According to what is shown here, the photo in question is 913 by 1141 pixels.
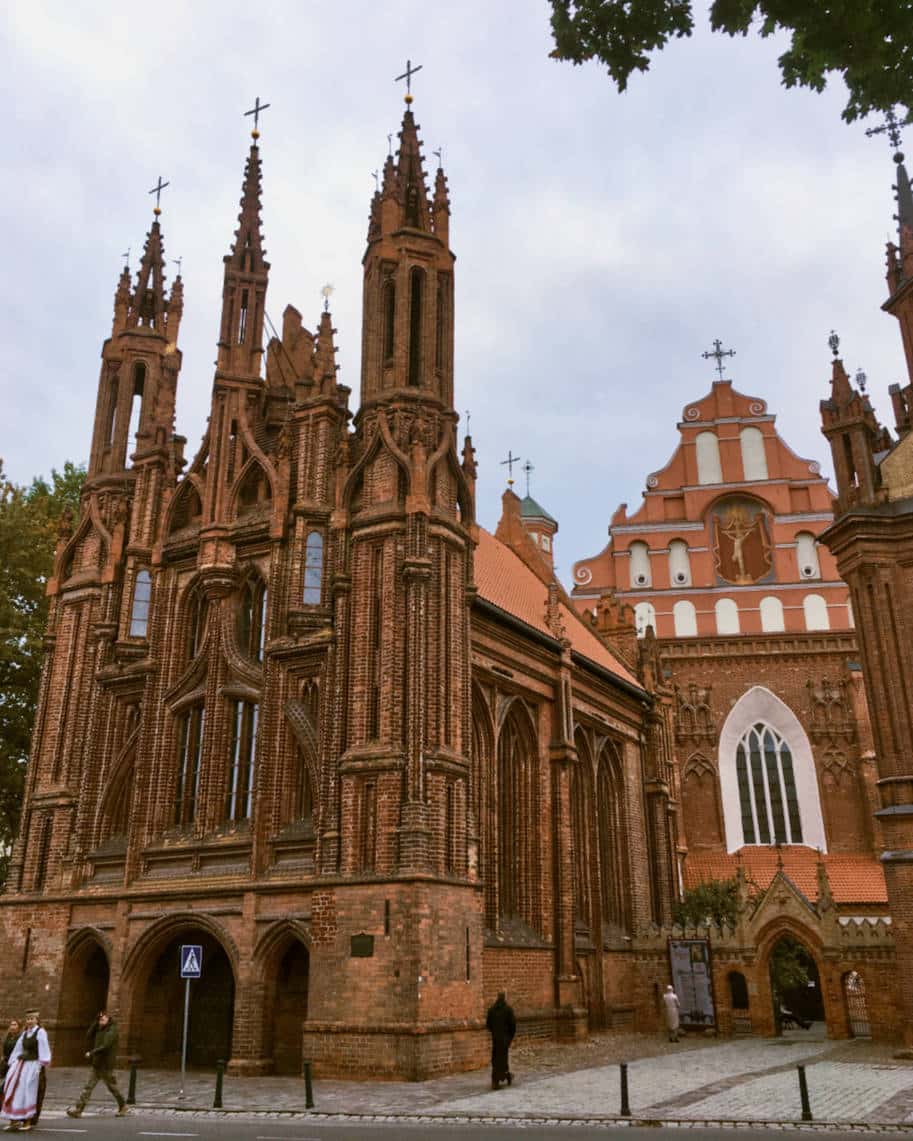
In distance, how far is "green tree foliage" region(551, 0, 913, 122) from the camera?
697 cm

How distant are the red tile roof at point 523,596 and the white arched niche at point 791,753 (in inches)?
185

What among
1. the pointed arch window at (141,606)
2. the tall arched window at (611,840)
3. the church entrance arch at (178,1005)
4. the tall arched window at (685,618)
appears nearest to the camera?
the church entrance arch at (178,1005)

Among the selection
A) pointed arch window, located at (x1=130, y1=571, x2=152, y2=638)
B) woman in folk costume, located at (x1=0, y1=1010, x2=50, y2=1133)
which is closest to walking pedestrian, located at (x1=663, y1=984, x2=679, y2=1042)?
pointed arch window, located at (x1=130, y1=571, x2=152, y2=638)

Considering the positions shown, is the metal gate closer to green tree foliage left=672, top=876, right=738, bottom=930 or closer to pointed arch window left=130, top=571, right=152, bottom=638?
green tree foliage left=672, top=876, right=738, bottom=930

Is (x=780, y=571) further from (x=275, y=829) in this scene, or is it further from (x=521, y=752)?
(x=275, y=829)

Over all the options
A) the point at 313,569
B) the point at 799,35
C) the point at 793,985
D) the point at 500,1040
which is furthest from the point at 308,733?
the point at 793,985

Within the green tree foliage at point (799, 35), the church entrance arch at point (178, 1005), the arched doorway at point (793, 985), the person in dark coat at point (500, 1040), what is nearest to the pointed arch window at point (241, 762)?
the church entrance arch at point (178, 1005)

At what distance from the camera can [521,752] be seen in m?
26.1

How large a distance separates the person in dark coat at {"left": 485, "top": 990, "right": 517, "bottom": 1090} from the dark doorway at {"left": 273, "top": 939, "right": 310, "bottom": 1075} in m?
4.52

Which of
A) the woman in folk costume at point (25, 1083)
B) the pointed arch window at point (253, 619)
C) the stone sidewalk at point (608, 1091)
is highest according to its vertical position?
the pointed arch window at point (253, 619)

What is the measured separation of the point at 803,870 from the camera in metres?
34.0

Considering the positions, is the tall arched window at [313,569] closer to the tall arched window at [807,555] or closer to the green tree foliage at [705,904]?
the green tree foliage at [705,904]

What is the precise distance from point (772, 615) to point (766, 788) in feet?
19.8

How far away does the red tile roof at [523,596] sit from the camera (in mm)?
27594
